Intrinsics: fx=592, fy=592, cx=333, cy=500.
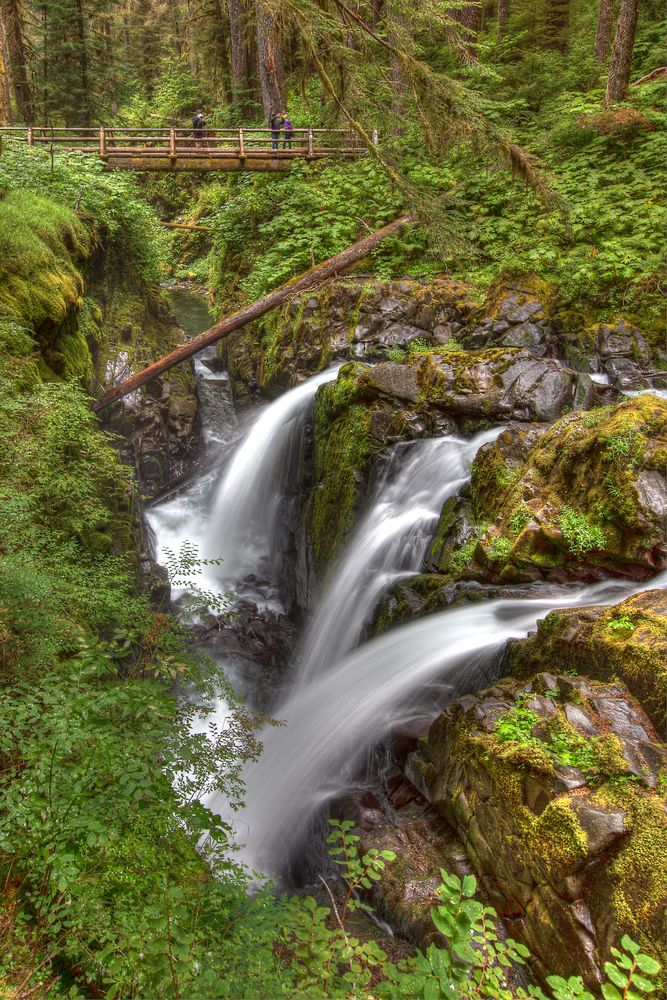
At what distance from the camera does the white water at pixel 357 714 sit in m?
5.07

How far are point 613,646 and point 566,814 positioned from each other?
1.22m

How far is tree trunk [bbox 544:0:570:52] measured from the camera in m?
17.5

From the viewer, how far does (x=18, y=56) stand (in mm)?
17984

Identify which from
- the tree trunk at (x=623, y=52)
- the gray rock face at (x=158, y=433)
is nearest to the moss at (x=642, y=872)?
the gray rock face at (x=158, y=433)

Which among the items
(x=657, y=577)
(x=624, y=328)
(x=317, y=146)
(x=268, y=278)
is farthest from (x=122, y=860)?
(x=317, y=146)

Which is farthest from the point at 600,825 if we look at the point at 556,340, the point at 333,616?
the point at 556,340

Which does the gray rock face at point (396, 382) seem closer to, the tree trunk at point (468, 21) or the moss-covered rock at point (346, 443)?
the moss-covered rock at point (346, 443)

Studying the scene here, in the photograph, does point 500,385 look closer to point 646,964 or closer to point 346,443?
point 346,443

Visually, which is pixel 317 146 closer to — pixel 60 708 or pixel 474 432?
pixel 474 432

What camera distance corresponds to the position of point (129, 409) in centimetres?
1178

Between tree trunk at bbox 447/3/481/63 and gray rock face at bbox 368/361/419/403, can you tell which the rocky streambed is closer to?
gray rock face at bbox 368/361/419/403

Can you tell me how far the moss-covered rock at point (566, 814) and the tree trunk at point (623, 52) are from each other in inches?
517

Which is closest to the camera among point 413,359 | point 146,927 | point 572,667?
point 146,927

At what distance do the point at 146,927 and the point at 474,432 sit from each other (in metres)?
6.42
